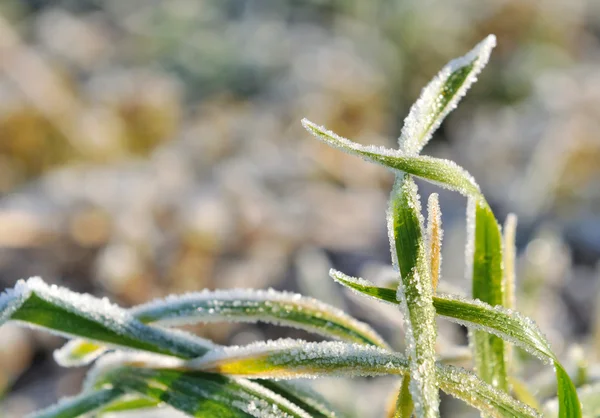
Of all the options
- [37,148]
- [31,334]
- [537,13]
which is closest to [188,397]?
[31,334]

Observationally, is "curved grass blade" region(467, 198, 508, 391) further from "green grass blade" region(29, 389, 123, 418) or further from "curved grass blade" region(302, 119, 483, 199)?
"green grass blade" region(29, 389, 123, 418)

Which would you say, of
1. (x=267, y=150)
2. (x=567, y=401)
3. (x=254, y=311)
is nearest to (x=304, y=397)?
(x=254, y=311)

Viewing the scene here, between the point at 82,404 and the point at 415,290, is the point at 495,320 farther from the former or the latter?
the point at 82,404

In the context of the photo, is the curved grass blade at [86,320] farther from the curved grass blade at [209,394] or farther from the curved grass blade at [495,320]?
the curved grass blade at [495,320]

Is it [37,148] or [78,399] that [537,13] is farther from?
[78,399]

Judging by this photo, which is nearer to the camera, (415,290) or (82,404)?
(415,290)

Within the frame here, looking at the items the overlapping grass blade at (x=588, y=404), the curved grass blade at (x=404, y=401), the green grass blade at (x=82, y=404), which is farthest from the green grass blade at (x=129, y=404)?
the overlapping grass blade at (x=588, y=404)

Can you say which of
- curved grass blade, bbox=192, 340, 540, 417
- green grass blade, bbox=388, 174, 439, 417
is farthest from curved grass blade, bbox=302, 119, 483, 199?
curved grass blade, bbox=192, 340, 540, 417
